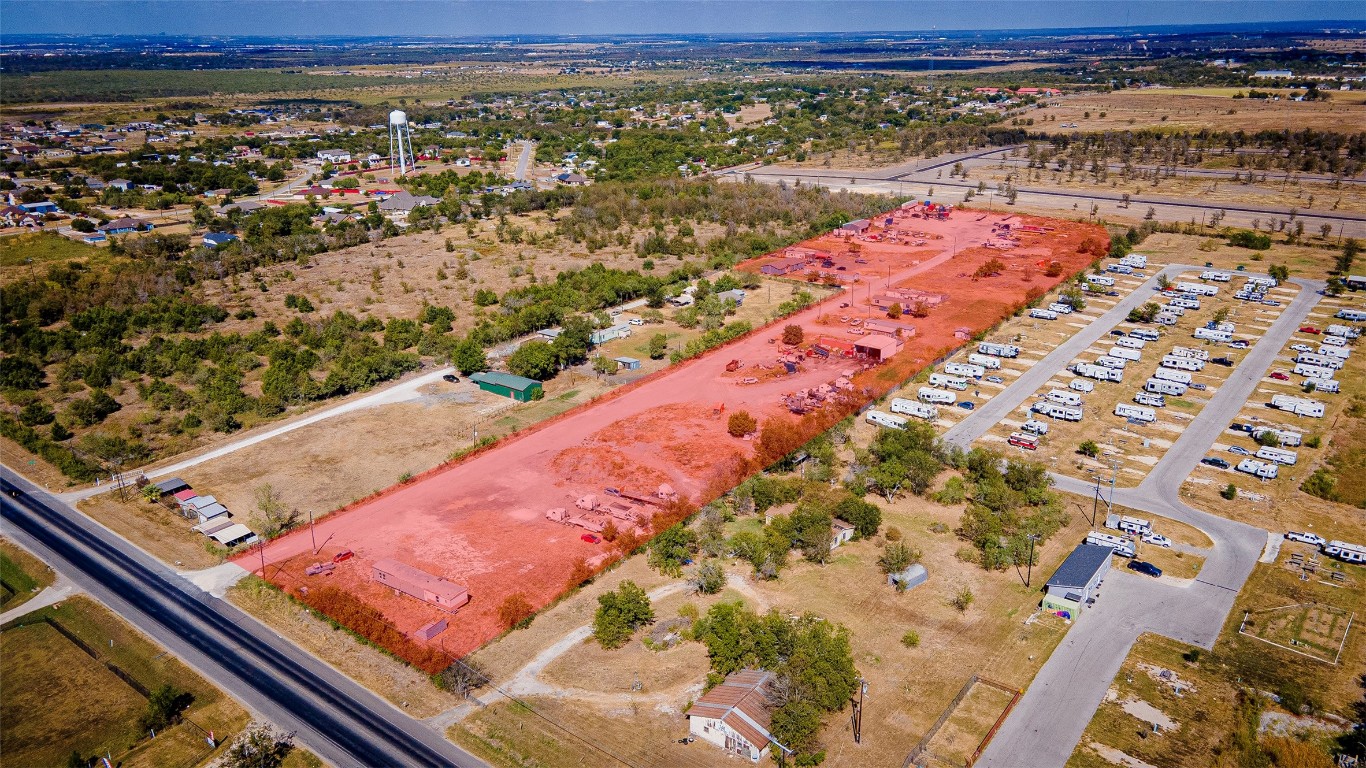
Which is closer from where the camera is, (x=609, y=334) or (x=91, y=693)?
(x=91, y=693)

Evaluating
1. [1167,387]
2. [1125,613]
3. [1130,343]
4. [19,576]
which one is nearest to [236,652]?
[19,576]

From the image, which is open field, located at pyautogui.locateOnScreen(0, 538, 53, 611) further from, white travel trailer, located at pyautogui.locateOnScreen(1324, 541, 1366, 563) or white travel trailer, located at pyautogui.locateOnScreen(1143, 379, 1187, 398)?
white travel trailer, located at pyautogui.locateOnScreen(1143, 379, 1187, 398)

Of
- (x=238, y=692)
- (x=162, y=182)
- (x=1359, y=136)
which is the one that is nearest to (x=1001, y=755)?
(x=238, y=692)

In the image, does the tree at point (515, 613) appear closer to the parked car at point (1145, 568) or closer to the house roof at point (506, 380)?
the house roof at point (506, 380)

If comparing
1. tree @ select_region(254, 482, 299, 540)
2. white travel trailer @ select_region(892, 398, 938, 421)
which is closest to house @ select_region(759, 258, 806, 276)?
white travel trailer @ select_region(892, 398, 938, 421)

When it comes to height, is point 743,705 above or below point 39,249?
below

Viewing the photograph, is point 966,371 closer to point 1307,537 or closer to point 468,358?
point 1307,537

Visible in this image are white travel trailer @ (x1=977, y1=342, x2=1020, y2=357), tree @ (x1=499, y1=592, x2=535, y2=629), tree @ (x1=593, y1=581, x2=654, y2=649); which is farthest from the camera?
white travel trailer @ (x1=977, y1=342, x2=1020, y2=357)
